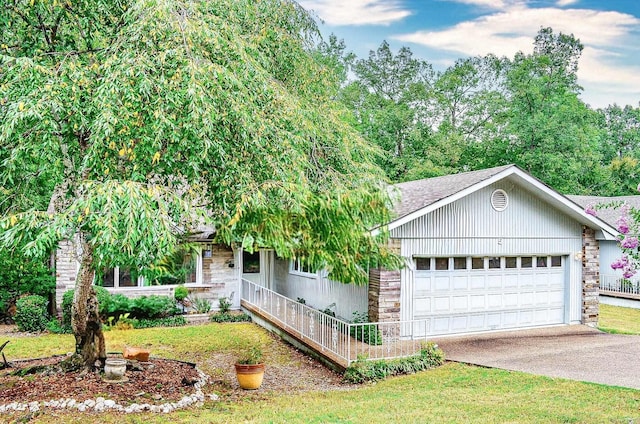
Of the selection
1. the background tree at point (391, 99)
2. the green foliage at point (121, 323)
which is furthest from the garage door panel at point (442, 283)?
the background tree at point (391, 99)

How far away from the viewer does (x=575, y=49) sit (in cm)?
3284

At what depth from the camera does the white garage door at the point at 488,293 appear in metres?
12.2

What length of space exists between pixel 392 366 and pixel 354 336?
7.52 feet

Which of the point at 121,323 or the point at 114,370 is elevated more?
the point at 114,370

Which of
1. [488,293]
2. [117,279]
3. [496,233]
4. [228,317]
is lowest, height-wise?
[228,317]

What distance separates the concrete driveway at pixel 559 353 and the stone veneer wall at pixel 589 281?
581 millimetres

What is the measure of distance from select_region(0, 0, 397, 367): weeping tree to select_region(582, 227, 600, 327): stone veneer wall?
8816mm

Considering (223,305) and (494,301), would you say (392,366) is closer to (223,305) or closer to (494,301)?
(494,301)

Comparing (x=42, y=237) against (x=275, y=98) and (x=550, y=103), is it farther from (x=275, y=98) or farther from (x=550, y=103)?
(x=550, y=103)

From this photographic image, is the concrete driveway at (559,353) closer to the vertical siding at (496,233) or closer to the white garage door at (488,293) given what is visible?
the white garage door at (488,293)

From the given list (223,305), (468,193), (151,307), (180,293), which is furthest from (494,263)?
(151,307)

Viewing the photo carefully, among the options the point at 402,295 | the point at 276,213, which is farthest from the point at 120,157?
the point at 402,295

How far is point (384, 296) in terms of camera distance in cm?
1123

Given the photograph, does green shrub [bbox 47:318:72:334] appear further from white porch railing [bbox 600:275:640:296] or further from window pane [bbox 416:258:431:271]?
white porch railing [bbox 600:275:640:296]
